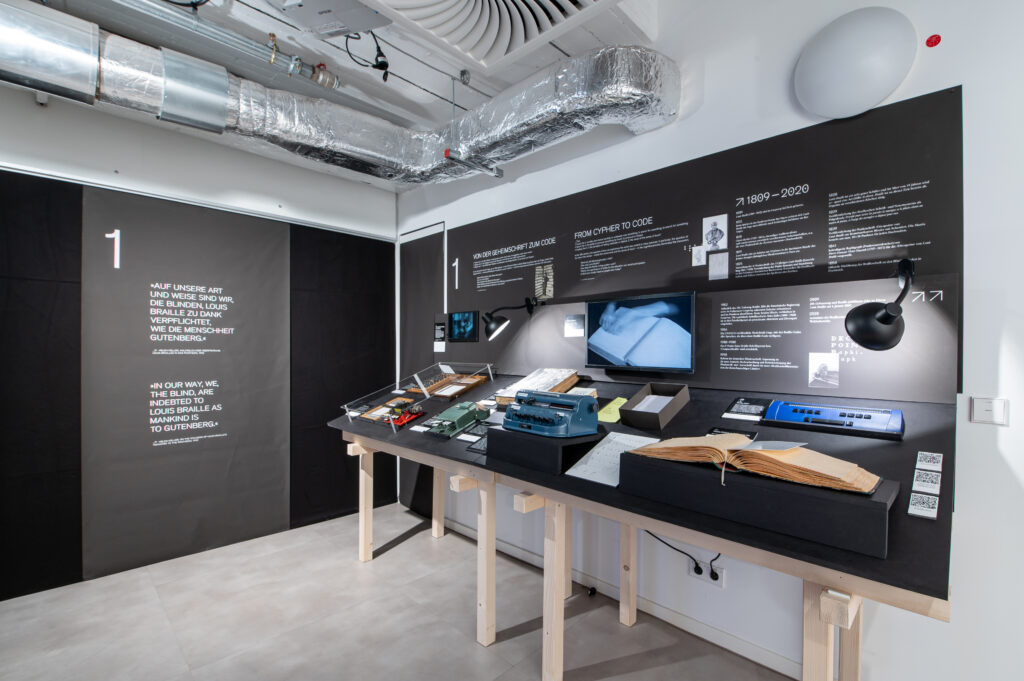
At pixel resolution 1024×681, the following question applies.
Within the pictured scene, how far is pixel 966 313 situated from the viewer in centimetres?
161

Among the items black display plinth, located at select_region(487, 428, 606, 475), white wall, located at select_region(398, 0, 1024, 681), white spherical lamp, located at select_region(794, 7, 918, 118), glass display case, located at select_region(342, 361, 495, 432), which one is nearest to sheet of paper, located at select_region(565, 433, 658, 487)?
black display plinth, located at select_region(487, 428, 606, 475)

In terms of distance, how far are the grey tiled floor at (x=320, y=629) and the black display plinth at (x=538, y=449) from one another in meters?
0.95

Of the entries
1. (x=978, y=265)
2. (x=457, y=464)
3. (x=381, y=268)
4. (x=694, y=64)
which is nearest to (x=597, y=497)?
(x=457, y=464)

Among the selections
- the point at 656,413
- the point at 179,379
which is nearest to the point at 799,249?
the point at 656,413

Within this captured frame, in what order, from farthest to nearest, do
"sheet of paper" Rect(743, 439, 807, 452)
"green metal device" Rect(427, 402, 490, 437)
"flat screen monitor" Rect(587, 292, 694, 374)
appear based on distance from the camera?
"green metal device" Rect(427, 402, 490, 437) → "flat screen monitor" Rect(587, 292, 694, 374) → "sheet of paper" Rect(743, 439, 807, 452)

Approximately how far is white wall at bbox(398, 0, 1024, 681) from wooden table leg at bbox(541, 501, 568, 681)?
0.81 meters

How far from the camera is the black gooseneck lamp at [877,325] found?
4.61ft

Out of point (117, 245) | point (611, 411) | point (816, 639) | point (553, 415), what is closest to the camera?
point (816, 639)

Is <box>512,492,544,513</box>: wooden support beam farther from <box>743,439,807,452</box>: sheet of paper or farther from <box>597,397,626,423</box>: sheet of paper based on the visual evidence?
<box>743,439,807,452</box>: sheet of paper

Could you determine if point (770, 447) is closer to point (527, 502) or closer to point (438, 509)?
point (527, 502)

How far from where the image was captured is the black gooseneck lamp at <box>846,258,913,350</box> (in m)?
1.41

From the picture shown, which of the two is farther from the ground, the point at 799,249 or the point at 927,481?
the point at 799,249

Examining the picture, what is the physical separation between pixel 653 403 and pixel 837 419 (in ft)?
2.03

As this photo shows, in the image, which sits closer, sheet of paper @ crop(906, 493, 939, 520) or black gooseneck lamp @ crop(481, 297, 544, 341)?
sheet of paper @ crop(906, 493, 939, 520)
